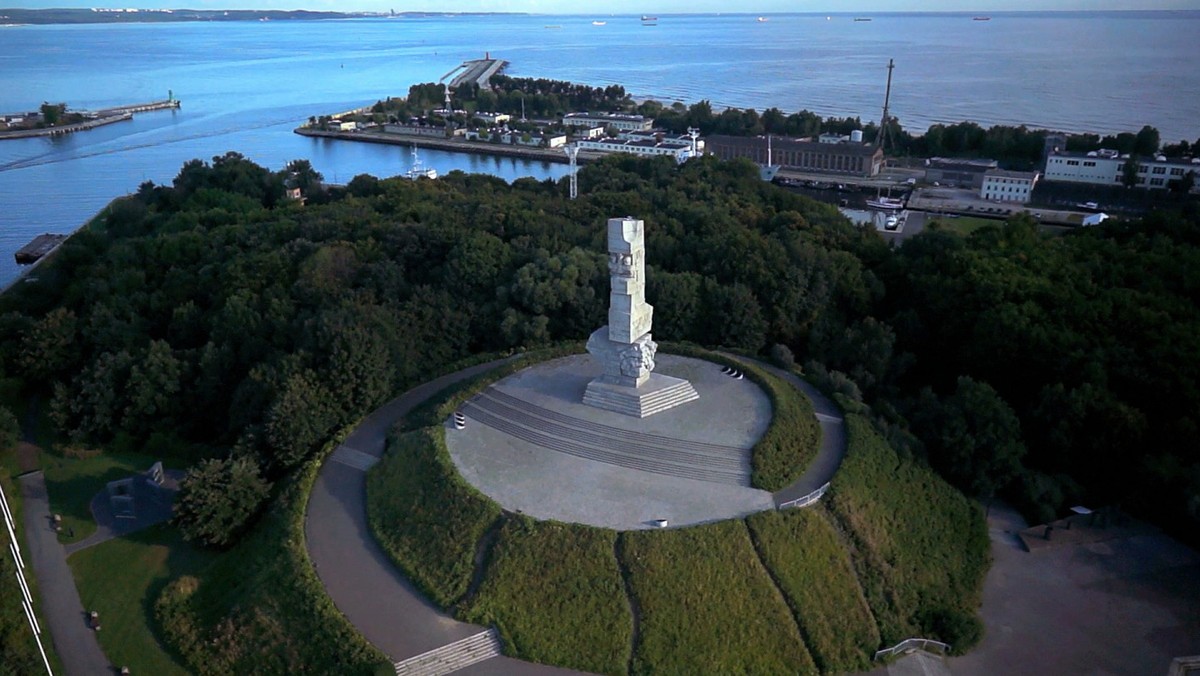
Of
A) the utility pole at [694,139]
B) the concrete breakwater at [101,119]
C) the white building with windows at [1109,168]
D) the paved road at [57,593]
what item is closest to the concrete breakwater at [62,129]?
the concrete breakwater at [101,119]

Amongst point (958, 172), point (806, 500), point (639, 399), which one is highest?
point (958, 172)

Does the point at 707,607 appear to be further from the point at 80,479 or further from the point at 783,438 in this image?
the point at 80,479

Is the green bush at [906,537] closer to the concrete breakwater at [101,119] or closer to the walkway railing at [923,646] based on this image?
the walkway railing at [923,646]

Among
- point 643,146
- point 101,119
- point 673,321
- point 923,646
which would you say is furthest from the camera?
point 101,119

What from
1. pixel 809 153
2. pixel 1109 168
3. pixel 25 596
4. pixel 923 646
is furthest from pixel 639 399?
pixel 809 153

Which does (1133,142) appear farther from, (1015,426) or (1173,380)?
(1015,426)

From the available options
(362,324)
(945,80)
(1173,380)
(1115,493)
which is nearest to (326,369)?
(362,324)

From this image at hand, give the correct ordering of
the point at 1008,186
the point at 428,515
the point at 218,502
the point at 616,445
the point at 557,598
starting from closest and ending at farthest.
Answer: the point at 557,598 < the point at 428,515 < the point at 218,502 < the point at 616,445 < the point at 1008,186
